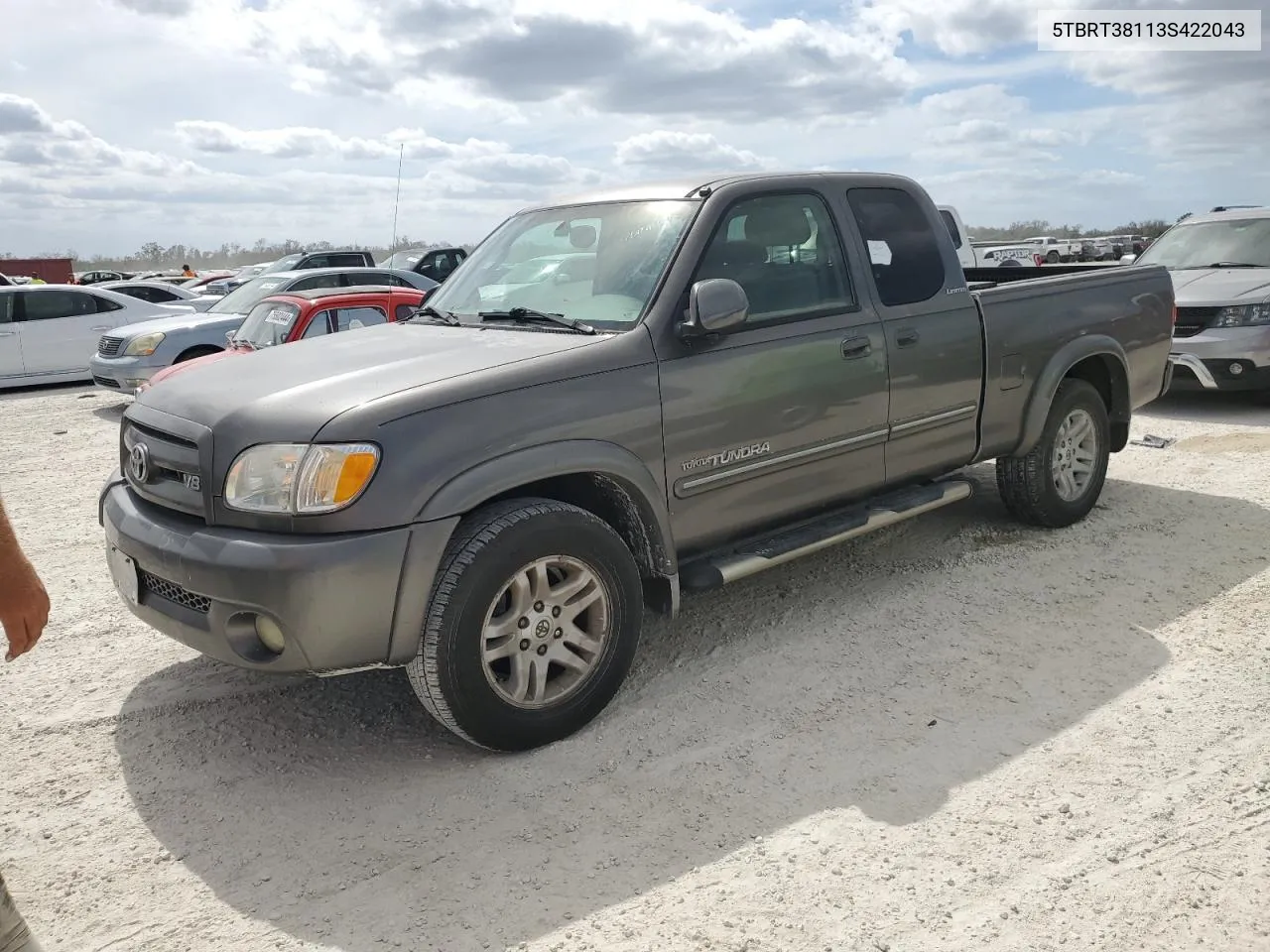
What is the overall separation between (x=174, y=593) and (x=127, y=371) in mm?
9390

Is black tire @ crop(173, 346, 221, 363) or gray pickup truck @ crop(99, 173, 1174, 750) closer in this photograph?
gray pickup truck @ crop(99, 173, 1174, 750)

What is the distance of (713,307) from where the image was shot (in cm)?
391

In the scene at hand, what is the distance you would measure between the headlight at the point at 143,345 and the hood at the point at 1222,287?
34.1ft

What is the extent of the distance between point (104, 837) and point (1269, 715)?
12.6 ft

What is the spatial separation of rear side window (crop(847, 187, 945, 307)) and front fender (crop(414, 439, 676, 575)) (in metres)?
1.63

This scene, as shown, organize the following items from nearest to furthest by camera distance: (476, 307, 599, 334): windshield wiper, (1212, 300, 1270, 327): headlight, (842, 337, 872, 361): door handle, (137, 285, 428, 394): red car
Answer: (476, 307, 599, 334): windshield wiper → (842, 337, 872, 361): door handle → (1212, 300, 1270, 327): headlight → (137, 285, 428, 394): red car

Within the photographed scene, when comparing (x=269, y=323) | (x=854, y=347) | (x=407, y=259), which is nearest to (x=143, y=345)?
(x=269, y=323)

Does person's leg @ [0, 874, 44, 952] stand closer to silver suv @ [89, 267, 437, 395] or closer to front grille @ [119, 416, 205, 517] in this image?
front grille @ [119, 416, 205, 517]

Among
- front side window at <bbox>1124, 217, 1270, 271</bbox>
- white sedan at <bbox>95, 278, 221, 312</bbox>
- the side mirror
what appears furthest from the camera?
white sedan at <bbox>95, 278, 221, 312</bbox>

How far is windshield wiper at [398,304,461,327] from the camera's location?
15.1ft

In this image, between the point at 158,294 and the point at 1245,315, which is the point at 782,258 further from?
the point at 158,294

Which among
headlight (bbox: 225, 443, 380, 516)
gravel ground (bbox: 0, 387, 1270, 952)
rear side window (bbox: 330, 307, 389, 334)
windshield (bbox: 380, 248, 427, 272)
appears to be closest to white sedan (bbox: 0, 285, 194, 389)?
rear side window (bbox: 330, 307, 389, 334)

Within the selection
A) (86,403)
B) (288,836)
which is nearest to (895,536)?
(288,836)

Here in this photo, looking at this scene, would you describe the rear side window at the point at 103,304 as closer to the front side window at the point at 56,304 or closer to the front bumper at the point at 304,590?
the front side window at the point at 56,304
